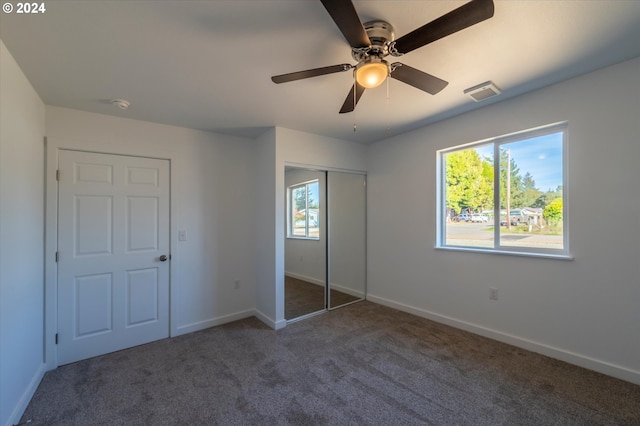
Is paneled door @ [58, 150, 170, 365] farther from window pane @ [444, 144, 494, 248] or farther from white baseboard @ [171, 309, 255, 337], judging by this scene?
window pane @ [444, 144, 494, 248]

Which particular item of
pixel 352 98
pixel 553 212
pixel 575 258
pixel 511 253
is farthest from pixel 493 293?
pixel 352 98

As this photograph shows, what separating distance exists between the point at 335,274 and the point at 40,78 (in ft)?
12.1

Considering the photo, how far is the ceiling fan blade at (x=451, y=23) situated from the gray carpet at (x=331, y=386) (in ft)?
7.56

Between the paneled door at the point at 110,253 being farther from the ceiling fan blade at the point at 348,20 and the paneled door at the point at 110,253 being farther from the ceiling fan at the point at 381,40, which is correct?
the ceiling fan blade at the point at 348,20

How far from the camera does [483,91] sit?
2.40 metres

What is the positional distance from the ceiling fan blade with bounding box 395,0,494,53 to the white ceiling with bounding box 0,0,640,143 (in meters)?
0.21

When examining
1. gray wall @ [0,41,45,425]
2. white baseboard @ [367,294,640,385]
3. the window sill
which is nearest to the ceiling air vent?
the window sill

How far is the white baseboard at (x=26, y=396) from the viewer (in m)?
1.78

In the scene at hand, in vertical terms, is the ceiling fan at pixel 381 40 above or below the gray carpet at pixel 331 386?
above

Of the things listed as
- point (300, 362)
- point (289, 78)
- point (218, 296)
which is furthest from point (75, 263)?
point (289, 78)

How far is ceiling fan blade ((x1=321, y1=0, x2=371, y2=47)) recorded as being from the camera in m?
1.15

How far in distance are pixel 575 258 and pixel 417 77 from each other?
2116 millimetres

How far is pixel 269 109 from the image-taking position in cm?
273

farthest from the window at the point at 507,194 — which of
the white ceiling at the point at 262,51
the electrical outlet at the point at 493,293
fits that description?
the white ceiling at the point at 262,51
